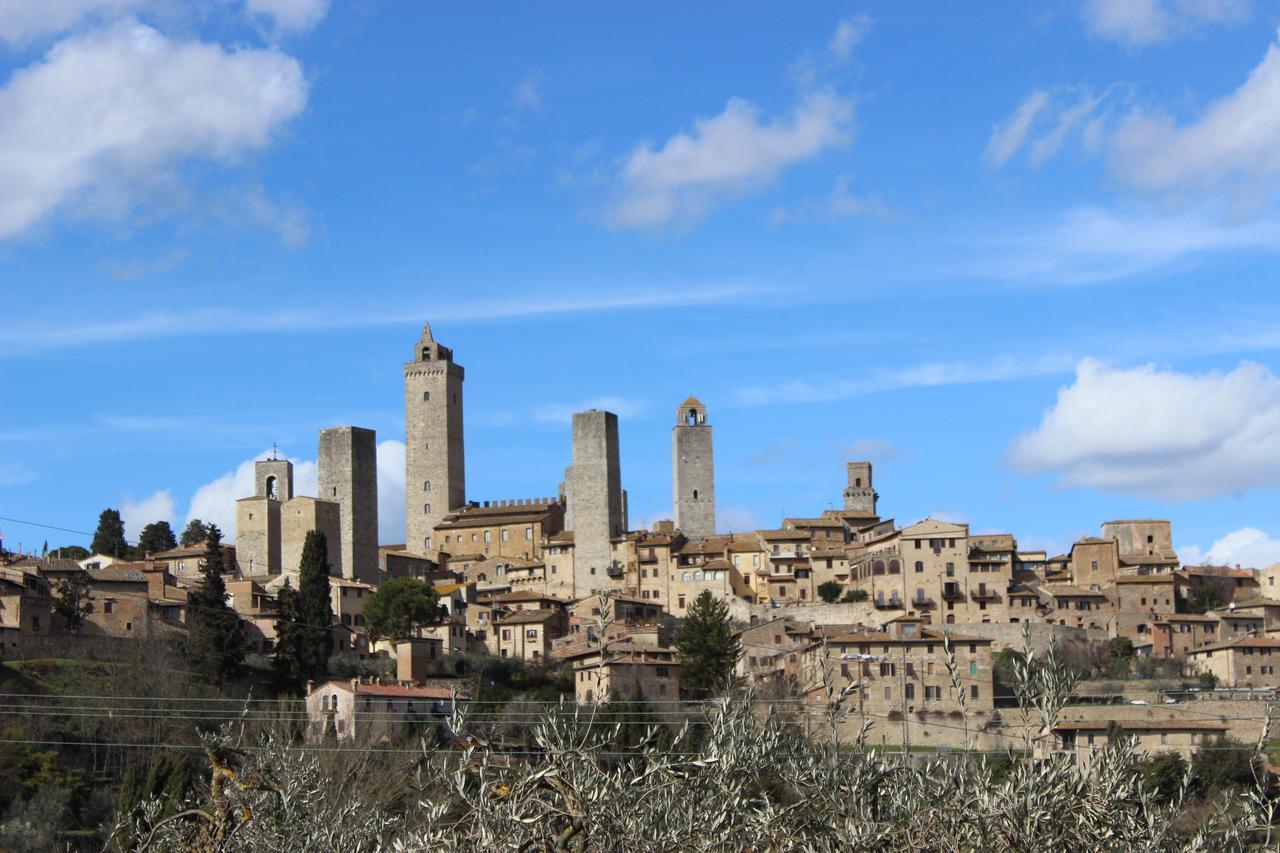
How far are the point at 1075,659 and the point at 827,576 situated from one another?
1465 cm

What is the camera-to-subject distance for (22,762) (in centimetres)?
4584

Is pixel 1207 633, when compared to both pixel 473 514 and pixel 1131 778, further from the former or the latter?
pixel 1131 778

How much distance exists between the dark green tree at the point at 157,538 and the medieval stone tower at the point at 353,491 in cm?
982

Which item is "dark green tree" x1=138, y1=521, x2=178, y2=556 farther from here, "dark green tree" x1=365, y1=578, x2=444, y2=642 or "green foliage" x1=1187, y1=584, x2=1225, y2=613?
"green foliage" x1=1187, y1=584, x2=1225, y2=613

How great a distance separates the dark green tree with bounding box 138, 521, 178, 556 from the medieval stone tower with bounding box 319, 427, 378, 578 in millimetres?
9822

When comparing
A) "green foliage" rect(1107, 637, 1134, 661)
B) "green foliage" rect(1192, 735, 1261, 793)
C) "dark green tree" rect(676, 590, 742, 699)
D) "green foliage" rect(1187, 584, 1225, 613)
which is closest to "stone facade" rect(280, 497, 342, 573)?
"dark green tree" rect(676, 590, 742, 699)

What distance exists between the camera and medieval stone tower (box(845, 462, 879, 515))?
10412cm

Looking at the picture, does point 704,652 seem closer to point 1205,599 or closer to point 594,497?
point 594,497

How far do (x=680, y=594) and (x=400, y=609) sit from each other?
53.1 feet

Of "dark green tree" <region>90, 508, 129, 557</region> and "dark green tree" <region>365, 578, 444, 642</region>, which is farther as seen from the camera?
"dark green tree" <region>90, 508, 129, 557</region>

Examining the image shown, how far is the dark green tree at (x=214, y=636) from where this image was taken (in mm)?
57031

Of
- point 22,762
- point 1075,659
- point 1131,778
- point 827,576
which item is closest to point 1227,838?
point 1131,778

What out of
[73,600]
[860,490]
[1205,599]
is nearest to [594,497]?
[860,490]

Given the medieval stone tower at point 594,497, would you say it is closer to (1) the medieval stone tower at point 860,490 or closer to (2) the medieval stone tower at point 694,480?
(2) the medieval stone tower at point 694,480
